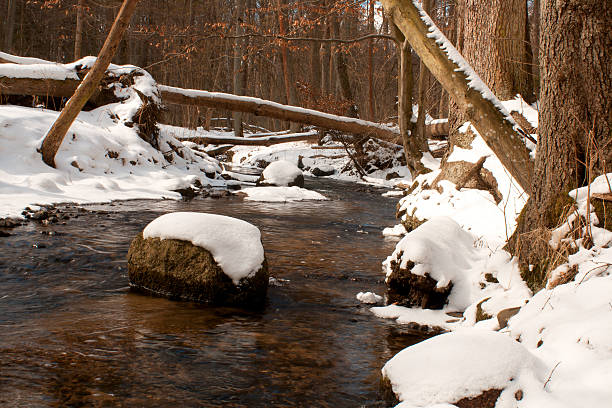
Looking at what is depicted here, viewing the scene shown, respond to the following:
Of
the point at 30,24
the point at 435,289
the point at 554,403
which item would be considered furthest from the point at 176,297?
the point at 30,24

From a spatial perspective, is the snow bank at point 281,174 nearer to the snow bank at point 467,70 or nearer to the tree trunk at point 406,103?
the tree trunk at point 406,103

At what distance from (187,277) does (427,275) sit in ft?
7.30

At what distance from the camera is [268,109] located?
48.5ft

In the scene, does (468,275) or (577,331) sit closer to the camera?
(577,331)

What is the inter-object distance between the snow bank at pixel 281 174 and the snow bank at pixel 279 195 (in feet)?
4.39

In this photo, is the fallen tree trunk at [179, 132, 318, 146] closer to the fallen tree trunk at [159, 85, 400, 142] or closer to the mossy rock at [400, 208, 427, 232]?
the fallen tree trunk at [159, 85, 400, 142]

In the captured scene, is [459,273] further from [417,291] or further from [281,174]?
[281,174]

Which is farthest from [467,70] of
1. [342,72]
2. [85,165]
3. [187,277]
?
[342,72]

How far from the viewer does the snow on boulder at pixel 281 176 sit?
14469 millimetres

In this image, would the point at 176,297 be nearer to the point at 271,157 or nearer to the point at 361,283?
the point at 361,283

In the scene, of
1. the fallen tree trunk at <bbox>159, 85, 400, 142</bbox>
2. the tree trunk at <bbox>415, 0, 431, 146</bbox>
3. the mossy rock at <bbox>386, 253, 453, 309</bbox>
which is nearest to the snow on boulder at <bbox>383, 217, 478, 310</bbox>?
the mossy rock at <bbox>386, 253, 453, 309</bbox>

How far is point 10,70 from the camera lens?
39.6 ft

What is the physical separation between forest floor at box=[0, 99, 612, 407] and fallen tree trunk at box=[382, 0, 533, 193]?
377 millimetres

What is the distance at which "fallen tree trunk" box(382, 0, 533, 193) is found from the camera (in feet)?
16.5
